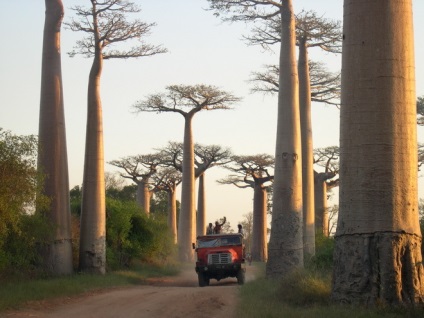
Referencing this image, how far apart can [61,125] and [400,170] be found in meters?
10.5

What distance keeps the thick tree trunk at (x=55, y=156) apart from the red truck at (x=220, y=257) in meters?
3.35

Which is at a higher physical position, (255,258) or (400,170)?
(400,170)

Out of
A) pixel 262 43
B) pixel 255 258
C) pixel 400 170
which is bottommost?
pixel 255 258

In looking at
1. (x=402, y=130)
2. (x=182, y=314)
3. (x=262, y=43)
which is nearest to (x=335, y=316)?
(x=402, y=130)

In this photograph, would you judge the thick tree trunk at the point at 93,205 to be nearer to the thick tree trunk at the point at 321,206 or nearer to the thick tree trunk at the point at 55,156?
the thick tree trunk at the point at 55,156

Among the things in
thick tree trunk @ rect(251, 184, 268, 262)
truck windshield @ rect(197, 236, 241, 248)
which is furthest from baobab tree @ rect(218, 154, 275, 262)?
truck windshield @ rect(197, 236, 241, 248)

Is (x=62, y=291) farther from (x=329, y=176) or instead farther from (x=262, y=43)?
(x=329, y=176)

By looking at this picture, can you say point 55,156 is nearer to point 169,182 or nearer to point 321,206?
point 321,206

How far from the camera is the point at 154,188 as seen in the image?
42.4 m

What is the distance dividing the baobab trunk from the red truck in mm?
9891

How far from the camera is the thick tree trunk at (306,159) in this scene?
20797 millimetres

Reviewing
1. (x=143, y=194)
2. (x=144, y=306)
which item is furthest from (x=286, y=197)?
(x=143, y=194)

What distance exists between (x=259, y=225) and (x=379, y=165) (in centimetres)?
3072

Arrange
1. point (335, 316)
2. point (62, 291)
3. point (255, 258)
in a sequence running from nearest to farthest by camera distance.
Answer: point (335, 316) → point (62, 291) → point (255, 258)
